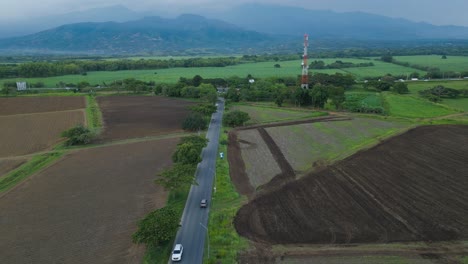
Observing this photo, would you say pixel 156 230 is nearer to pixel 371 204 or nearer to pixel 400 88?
pixel 371 204

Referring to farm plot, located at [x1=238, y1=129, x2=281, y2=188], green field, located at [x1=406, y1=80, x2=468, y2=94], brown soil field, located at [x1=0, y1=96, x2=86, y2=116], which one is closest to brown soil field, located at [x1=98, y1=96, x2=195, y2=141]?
brown soil field, located at [x1=0, y1=96, x2=86, y2=116]

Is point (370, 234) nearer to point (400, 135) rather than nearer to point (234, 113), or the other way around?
point (400, 135)

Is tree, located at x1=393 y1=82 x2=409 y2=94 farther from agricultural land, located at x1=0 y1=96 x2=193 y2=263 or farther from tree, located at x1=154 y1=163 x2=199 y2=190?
tree, located at x1=154 y1=163 x2=199 y2=190

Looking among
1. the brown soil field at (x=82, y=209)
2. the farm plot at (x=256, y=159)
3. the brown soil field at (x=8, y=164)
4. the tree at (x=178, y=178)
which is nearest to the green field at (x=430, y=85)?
the farm plot at (x=256, y=159)

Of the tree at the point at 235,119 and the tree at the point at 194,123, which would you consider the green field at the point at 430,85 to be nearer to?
the tree at the point at 235,119

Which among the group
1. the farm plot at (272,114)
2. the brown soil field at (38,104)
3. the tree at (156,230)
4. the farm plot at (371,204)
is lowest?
the farm plot at (371,204)

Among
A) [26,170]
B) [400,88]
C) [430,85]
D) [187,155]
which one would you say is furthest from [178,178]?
[430,85]
